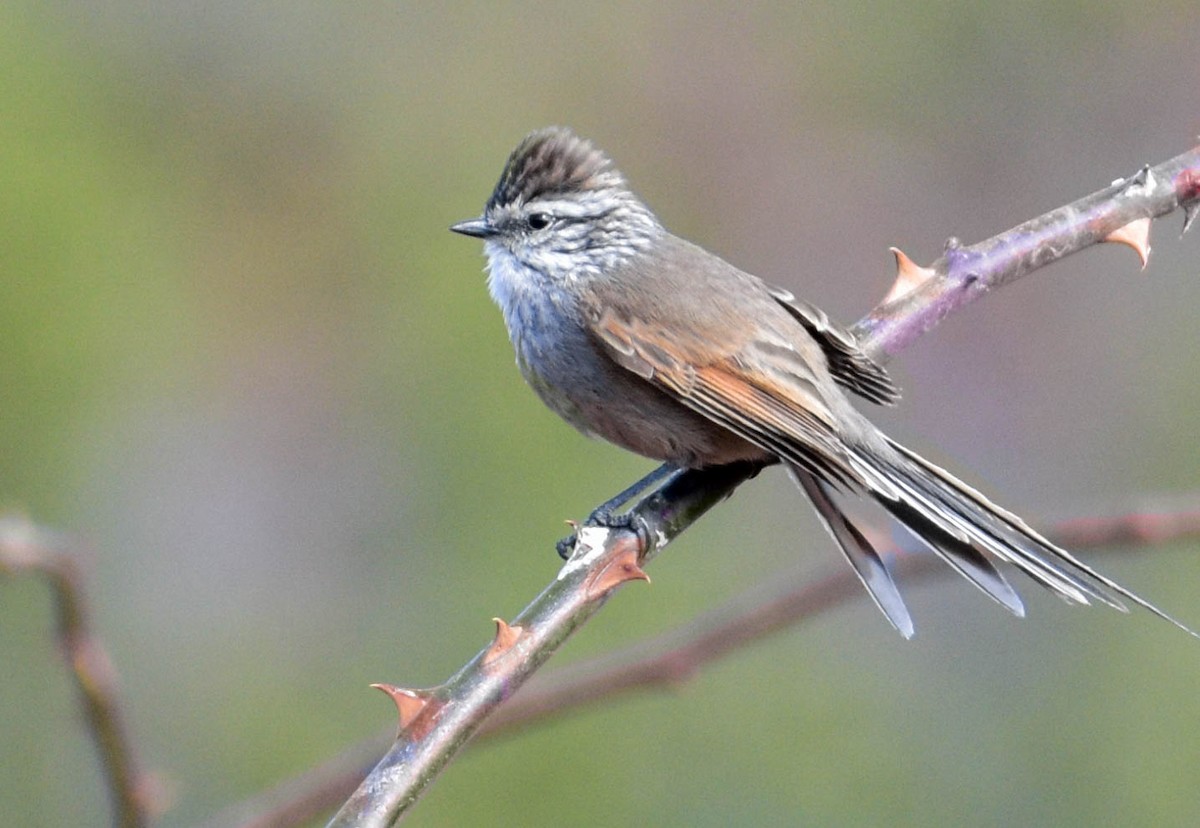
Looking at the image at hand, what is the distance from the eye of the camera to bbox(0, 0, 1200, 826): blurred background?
7.18 metres

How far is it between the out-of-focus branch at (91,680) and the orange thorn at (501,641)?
33.6 inches

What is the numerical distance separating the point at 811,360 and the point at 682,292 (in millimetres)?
470

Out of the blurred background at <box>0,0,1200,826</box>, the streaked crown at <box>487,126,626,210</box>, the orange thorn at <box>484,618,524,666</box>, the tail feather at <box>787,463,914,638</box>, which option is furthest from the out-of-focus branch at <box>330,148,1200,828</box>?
the blurred background at <box>0,0,1200,826</box>

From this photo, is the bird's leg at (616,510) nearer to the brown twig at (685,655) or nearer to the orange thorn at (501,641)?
the brown twig at (685,655)

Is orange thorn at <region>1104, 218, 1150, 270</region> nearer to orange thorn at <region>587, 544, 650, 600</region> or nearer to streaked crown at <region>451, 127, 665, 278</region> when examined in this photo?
orange thorn at <region>587, 544, 650, 600</region>

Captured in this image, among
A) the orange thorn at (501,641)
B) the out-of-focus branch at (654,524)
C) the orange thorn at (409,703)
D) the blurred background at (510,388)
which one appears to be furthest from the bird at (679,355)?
the blurred background at (510,388)

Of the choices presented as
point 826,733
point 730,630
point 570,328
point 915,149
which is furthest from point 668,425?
point 915,149

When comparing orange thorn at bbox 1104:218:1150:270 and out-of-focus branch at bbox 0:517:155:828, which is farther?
orange thorn at bbox 1104:218:1150:270

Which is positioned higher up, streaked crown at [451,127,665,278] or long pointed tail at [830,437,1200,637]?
streaked crown at [451,127,665,278]

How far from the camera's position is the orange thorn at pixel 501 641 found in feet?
8.72

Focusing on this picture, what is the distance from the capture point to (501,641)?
2.69 meters

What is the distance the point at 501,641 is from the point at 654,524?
122 cm

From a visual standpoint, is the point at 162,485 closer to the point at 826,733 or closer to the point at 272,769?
the point at 272,769

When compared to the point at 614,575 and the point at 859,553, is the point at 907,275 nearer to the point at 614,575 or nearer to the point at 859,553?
the point at 859,553
